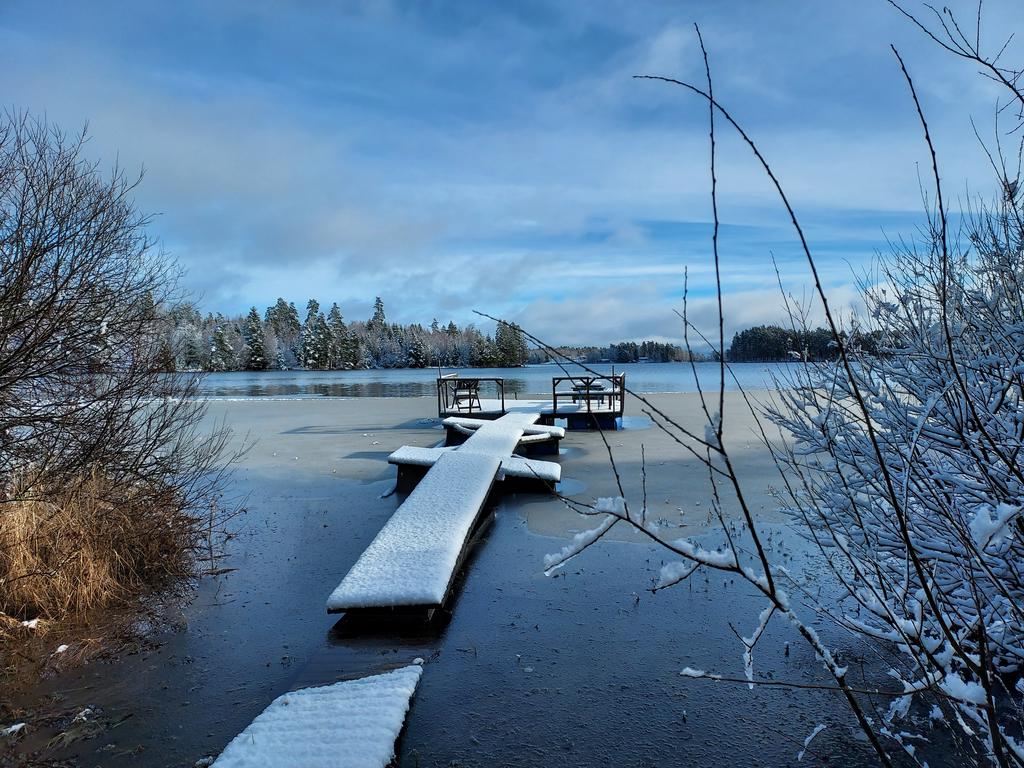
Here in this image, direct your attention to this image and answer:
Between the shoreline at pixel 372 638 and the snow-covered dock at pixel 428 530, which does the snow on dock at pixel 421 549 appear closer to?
the snow-covered dock at pixel 428 530

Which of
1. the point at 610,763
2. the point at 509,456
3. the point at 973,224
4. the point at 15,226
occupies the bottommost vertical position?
the point at 610,763

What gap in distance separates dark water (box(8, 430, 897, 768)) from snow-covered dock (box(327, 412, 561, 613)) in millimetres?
281

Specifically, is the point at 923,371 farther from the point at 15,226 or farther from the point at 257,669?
the point at 15,226

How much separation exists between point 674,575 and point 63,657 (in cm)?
533

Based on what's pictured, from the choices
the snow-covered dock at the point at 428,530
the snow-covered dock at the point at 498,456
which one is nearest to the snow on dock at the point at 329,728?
the snow-covered dock at the point at 428,530

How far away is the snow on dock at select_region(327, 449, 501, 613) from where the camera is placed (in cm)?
519

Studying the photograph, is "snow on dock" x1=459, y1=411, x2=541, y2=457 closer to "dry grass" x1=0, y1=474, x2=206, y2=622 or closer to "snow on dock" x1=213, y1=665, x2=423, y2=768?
"dry grass" x1=0, y1=474, x2=206, y2=622

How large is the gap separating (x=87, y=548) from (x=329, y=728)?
368 centimetres

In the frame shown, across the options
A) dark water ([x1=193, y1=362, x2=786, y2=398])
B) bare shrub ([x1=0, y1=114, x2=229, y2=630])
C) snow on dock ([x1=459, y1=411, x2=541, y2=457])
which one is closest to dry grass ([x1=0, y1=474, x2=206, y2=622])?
bare shrub ([x1=0, y1=114, x2=229, y2=630])

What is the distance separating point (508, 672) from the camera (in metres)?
4.48

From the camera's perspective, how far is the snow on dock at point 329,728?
10.8 ft

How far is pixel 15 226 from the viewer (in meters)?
6.28

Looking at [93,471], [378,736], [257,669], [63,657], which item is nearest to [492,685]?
[378,736]

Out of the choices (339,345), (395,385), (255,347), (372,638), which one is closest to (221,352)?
(255,347)
